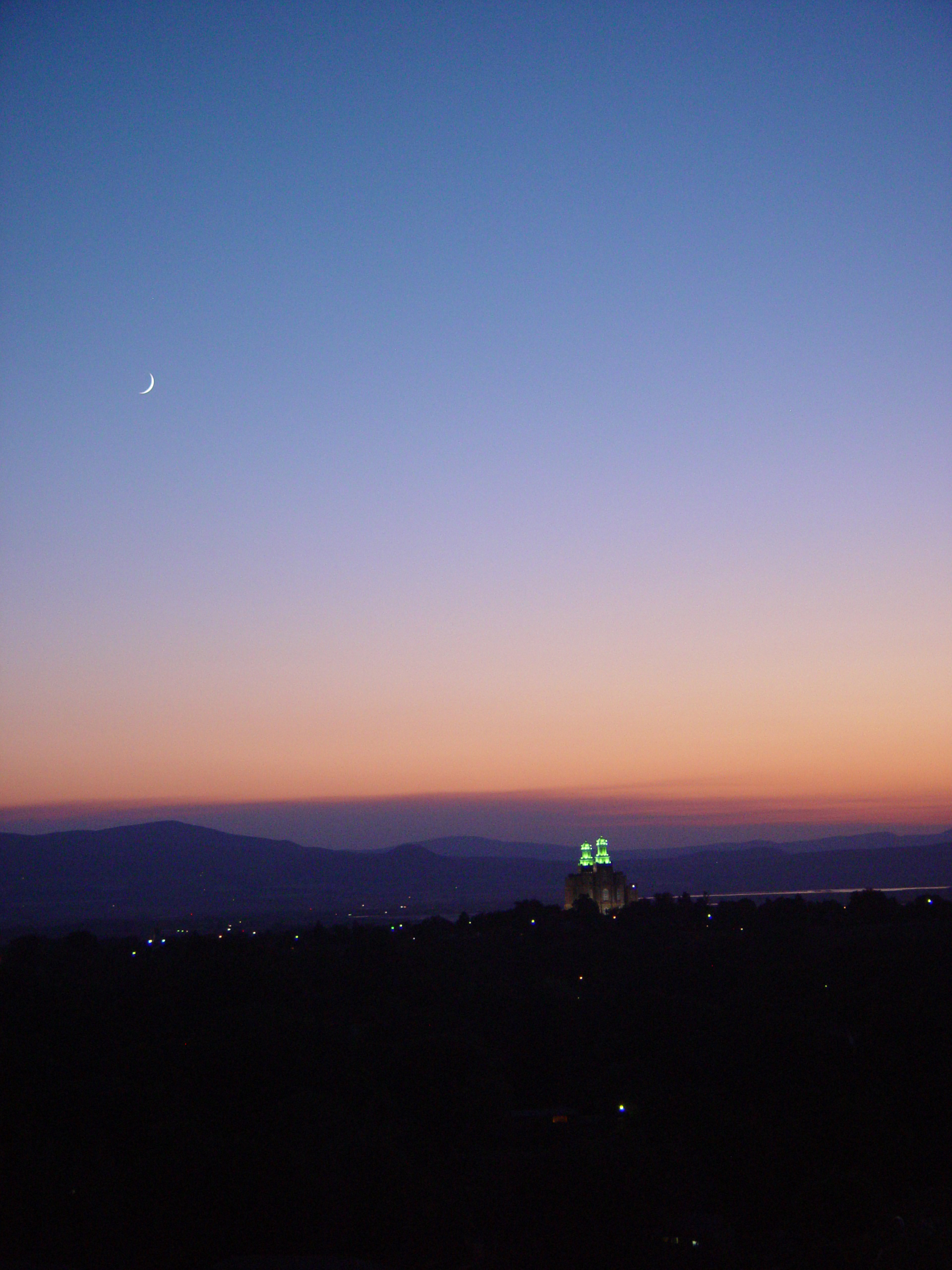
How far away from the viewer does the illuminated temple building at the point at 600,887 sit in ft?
274

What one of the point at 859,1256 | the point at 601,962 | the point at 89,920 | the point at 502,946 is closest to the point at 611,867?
the point at 502,946

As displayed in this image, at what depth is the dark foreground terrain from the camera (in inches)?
553

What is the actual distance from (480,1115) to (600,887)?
2528 inches

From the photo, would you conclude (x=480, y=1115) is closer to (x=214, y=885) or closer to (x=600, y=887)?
(x=600, y=887)

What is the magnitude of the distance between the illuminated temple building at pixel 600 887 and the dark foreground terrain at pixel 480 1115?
4510 cm

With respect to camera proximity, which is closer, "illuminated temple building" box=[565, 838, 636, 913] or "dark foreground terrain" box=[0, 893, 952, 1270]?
"dark foreground terrain" box=[0, 893, 952, 1270]

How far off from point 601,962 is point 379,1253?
3136cm

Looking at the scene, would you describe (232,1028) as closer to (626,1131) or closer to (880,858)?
(626,1131)

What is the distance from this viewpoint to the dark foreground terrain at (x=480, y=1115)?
14.0m

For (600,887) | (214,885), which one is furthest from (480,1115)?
(214,885)

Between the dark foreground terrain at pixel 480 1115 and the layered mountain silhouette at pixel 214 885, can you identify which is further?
the layered mountain silhouette at pixel 214 885

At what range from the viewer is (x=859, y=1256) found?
1242cm

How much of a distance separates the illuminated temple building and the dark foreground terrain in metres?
45.1

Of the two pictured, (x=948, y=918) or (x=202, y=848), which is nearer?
(x=948, y=918)
